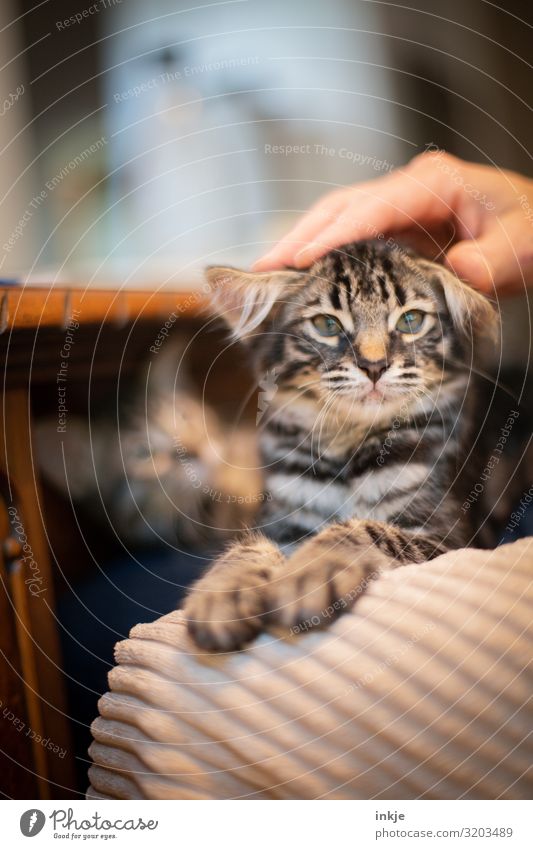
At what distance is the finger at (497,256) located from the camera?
0.61m

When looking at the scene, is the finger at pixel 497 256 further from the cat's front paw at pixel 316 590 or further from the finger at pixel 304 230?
the cat's front paw at pixel 316 590

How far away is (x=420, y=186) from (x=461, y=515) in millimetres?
268

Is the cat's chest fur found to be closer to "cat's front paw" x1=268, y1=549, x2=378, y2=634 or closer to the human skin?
"cat's front paw" x1=268, y1=549, x2=378, y2=634

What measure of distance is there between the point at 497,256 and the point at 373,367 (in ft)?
0.46

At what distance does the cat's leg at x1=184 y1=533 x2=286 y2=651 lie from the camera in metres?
0.54

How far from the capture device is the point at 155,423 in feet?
2.00

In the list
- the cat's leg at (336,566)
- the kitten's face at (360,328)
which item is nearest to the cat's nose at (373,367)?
the kitten's face at (360,328)

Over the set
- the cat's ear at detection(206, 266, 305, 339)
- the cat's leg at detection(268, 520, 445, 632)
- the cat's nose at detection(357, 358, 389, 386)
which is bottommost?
the cat's leg at detection(268, 520, 445, 632)

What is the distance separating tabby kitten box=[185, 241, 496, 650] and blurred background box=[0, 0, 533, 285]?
6 cm

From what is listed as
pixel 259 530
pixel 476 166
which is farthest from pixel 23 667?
pixel 476 166

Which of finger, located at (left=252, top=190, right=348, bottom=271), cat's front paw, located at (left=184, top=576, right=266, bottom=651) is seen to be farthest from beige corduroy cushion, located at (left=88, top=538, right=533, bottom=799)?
finger, located at (left=252, top=190, right=348, bottom=271)

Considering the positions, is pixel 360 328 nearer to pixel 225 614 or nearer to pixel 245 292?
pixel 245 292

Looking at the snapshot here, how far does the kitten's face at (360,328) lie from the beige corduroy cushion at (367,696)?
142 millimetres
